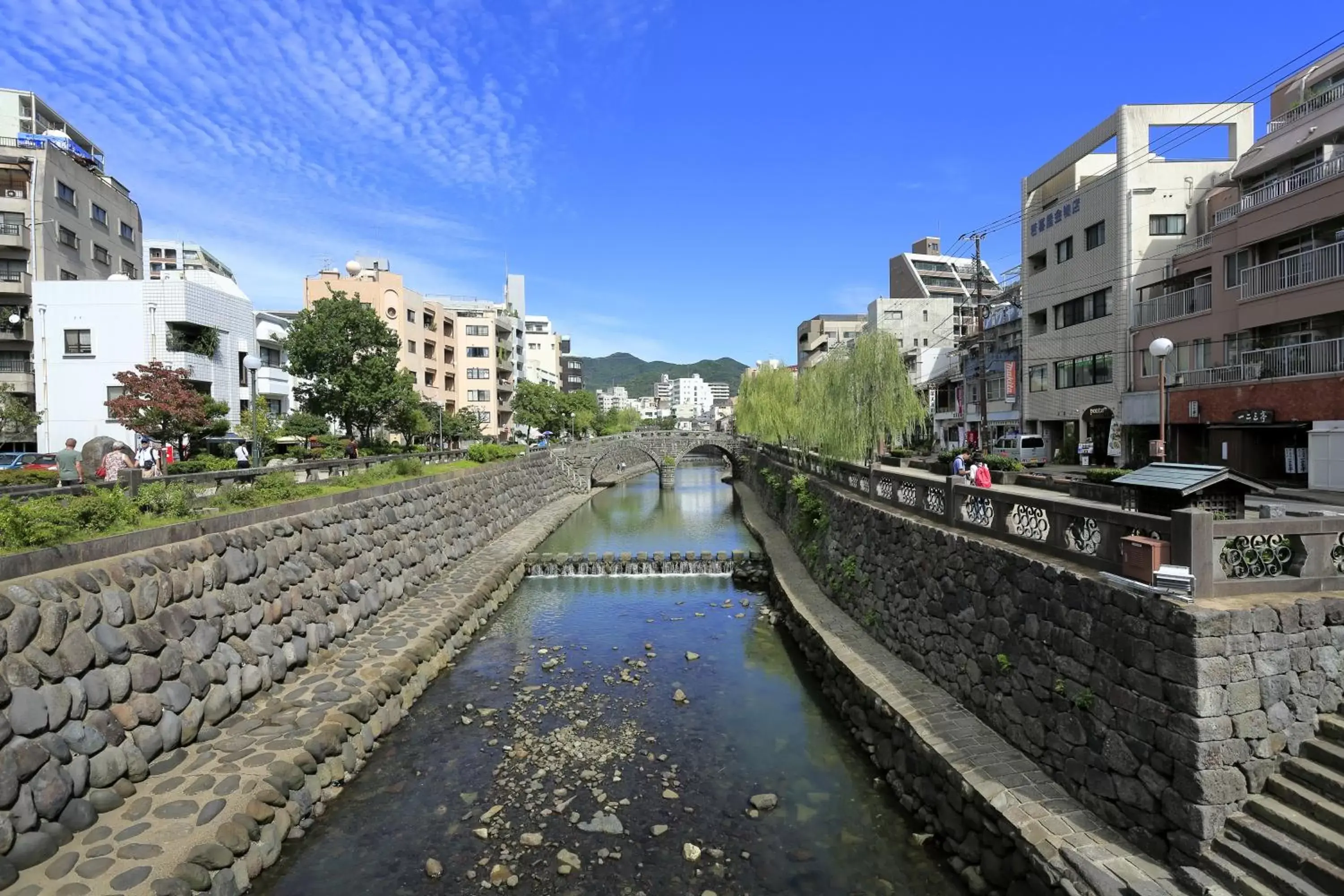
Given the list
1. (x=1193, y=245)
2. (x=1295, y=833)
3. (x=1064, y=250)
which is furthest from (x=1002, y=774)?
(x=1064, y=250)

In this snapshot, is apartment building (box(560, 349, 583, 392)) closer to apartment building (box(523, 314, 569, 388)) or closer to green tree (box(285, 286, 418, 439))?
apartment building (box(523, 314, 569, 388))

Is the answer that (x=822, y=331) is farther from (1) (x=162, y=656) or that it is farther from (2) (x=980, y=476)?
(1) (x=162, y=656)

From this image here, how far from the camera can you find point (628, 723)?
1247 centimetres

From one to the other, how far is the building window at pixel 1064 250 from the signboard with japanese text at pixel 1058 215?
99 centimetres

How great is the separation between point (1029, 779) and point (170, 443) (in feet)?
93.2

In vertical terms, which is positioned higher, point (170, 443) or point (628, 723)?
point (170, 443)

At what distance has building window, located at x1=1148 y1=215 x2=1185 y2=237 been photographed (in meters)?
28.1

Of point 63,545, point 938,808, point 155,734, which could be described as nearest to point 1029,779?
point 938,808

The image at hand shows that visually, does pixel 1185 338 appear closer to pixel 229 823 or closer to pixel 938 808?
pixel 938 808

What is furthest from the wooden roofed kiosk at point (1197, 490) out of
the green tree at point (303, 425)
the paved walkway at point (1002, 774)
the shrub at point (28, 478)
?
the green tree at point (303, 425)

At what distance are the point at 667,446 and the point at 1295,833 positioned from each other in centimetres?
5570

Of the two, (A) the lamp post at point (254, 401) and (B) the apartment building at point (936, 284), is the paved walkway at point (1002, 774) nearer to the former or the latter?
(A) the lamp post at point (254, 401)

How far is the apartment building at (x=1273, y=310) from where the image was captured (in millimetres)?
19000

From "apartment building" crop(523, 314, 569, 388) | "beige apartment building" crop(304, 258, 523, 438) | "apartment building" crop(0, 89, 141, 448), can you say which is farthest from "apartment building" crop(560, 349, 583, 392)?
"apartment building" crop(0, 89, 141, 448)
